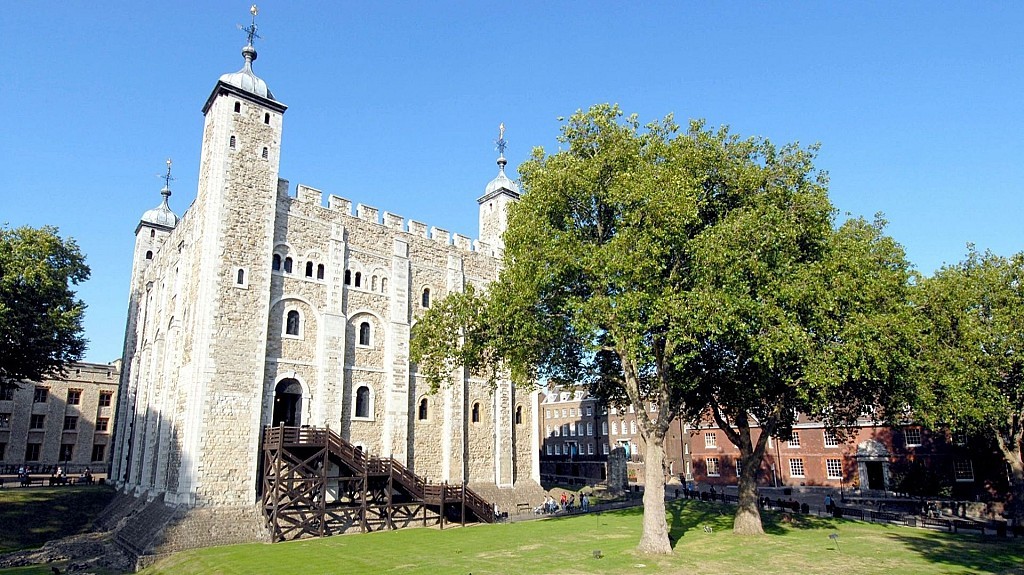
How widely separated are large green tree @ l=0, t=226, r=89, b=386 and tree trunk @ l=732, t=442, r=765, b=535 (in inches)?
1277

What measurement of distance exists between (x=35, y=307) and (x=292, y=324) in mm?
14115

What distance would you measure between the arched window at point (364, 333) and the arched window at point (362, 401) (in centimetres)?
225

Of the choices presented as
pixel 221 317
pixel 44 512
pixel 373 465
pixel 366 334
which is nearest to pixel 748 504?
pixel 373 465

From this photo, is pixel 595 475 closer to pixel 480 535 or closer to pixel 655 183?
pixel 480 535

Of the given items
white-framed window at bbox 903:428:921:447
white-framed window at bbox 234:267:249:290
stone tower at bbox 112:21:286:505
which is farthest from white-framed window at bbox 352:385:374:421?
white-framed window at bbox 903:428:921:447

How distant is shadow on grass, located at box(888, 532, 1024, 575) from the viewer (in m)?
17.0

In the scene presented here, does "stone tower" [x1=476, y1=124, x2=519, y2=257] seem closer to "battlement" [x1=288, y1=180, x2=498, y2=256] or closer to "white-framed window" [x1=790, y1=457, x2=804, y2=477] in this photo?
"battlement" [x1=288, y1=180, x2=498, y2=256]

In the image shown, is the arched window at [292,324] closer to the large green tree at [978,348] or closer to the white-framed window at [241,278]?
the white-framed window at [241,278]

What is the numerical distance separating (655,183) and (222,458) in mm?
19773

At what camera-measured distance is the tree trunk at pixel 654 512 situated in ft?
60.0

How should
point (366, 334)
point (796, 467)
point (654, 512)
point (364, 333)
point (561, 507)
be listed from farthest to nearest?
point (796, 467) < point (561, 507) < point (366, 334) < point (364, 333) < point (654, 512)

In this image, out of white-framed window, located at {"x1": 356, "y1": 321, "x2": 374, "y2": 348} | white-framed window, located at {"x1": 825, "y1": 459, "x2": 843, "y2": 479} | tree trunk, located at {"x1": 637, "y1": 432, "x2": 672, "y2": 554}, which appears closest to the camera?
tree trunk, located at {"x1": 637, "y1": 432, "x2": 672, "y2": 554}

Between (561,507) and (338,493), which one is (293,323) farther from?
(561,507)

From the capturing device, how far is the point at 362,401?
3075 centimetres
